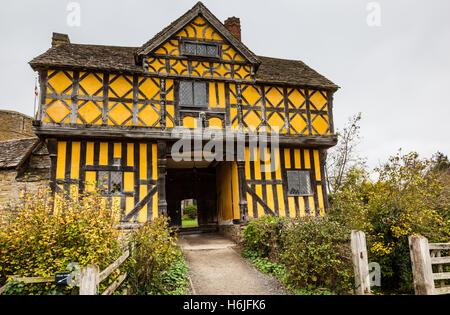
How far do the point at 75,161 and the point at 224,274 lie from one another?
6.23 metres

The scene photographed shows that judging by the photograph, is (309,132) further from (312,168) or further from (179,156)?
(179,156)

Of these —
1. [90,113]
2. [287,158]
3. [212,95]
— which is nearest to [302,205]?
[287,158]

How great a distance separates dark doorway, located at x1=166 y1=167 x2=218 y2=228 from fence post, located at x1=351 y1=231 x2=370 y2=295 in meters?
10.2

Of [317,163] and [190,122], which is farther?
[317,163]

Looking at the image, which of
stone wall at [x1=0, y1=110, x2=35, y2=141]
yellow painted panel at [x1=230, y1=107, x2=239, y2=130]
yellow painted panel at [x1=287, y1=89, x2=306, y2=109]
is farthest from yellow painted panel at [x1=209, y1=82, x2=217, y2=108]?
stone wall at [x1=0, y1=110, x2=35, y2=141]

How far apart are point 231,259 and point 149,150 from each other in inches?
188

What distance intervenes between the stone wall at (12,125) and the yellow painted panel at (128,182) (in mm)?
13713

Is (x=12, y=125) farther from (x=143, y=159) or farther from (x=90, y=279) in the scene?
(x=90, y=279)

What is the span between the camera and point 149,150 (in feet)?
35.0

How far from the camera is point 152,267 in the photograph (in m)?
6.05

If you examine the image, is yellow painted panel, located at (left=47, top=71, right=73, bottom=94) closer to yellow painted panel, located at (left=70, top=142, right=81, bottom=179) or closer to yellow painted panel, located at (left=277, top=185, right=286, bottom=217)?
yellow painted panel, located at (left=70, top=142, right=81, bottom=179)

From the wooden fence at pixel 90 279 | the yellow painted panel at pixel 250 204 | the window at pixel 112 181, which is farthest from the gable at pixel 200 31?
the wooden fence at pixel 90 279

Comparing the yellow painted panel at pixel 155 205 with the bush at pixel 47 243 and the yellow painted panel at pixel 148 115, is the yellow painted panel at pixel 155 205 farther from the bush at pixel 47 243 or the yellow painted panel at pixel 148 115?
the bush at pixel 47 243

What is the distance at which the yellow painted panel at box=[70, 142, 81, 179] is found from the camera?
9.82m
